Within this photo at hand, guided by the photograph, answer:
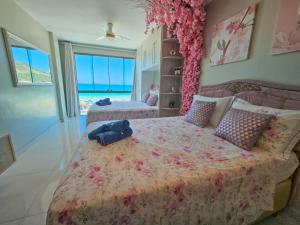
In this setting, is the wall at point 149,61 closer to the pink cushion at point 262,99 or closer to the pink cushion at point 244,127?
the pink cushion at point 262,99

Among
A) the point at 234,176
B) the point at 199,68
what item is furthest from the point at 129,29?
the point at 234,176

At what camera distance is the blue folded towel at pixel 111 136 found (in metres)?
1.34

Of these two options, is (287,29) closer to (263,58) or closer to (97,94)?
(263,58)

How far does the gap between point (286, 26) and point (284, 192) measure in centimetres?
155

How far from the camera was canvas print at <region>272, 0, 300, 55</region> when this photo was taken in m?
1.32

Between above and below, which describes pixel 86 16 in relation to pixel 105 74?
above

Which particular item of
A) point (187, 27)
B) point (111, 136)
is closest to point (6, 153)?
point (111, 136)

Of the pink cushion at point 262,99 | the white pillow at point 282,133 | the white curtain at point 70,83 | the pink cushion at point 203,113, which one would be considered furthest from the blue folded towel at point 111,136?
the white curtain at point 70,83

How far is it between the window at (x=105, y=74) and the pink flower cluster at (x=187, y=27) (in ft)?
11.4

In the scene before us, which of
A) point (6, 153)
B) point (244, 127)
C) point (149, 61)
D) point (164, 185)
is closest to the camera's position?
point (164, 185)

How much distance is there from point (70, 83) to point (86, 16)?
275 cm

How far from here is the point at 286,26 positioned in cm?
139

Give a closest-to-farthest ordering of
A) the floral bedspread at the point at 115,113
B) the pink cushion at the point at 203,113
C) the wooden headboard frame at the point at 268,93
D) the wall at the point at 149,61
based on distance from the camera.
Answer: the wooden headboard frame at the point at 268,93 < the pink cushion at the point at 203,113 < the floral bedspread at the point at 115,113 < the wall at the point at 149,61

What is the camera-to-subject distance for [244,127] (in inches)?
51.9
